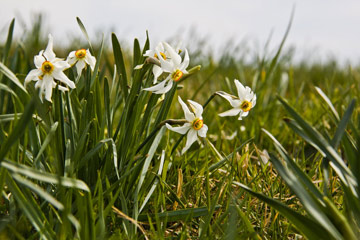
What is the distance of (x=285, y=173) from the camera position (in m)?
1.29

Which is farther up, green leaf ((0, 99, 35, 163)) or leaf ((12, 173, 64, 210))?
green leaf ((0, 99, 35, 163))

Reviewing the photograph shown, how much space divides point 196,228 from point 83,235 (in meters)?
0.54

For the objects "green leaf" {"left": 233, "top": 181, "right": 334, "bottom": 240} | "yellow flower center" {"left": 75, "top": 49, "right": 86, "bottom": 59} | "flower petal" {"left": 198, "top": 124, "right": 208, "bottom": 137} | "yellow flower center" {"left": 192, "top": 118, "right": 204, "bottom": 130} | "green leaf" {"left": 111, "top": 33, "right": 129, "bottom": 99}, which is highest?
"yellow flower center" {"left": 75, "top": 49, "right": 86, "bottom": 59}

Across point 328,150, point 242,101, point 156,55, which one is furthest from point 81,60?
point 328,150

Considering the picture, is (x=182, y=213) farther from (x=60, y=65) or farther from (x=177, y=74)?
(x=60, y=65)

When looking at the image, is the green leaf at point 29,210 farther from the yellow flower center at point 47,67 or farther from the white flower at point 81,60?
the white flower at point 81,60

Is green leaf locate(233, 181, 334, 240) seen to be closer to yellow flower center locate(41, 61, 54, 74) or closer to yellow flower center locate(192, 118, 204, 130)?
yellow flower center locate(192, 118, 204, 130)

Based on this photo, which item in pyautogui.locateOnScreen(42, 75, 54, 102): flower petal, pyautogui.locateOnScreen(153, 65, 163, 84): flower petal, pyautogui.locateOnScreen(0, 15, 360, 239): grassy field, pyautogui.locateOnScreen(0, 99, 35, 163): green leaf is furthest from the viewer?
pyautogui.locateOnScreen(153, 65, 163, 84): flower petal

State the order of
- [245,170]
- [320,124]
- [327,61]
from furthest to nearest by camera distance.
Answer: [327,61]
[320,124]
[245,170]

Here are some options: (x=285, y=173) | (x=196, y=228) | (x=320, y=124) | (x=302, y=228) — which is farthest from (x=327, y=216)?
(x=320, y=124)

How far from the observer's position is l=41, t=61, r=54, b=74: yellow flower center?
1463mm

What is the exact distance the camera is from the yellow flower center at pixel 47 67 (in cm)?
146

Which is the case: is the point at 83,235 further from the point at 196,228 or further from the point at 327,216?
the point at 327,216

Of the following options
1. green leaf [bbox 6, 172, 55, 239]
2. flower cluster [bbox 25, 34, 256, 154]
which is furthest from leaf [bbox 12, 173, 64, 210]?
flower cluster [bbox 25, 34, 256, 154]
